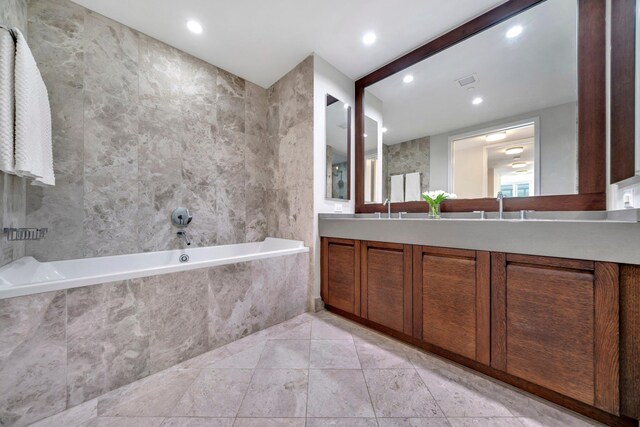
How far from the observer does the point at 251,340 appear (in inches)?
67.2

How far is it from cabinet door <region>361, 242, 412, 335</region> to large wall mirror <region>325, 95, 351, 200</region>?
30.9 inches

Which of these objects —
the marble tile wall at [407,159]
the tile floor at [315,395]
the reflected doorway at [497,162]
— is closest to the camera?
the tile floor at [315,395]

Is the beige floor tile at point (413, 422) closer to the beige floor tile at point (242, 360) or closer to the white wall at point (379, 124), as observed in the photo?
the beige floor tile at point (242, 360)

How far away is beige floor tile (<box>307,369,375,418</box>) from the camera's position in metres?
1.07

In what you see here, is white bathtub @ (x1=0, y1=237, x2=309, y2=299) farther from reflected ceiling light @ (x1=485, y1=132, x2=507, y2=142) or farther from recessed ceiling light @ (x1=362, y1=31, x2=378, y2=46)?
recessed ceiling light @ (x1=362, y1=31, x2=378, y2=46)

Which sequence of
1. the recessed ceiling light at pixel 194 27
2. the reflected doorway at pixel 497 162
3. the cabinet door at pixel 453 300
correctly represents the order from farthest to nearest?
the recessed ceiling light at pixel 194 27, the reflected doorway at pixel 497 162, the cabinet door at pixel 453 300

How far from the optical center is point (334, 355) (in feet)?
4.99

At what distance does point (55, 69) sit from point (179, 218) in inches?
54.6

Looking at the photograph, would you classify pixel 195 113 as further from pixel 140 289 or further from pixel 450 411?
pixel 450 411

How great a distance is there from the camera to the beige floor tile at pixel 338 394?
1.07 m

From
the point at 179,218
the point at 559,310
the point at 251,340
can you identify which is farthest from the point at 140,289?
the point at 559,310

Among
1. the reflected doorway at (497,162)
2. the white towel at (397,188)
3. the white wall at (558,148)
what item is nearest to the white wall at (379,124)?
the white towel at (397,188)

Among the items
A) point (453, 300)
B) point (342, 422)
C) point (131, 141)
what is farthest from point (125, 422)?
point (131, 141)

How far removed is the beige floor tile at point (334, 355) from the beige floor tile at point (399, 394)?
0.14 meters
